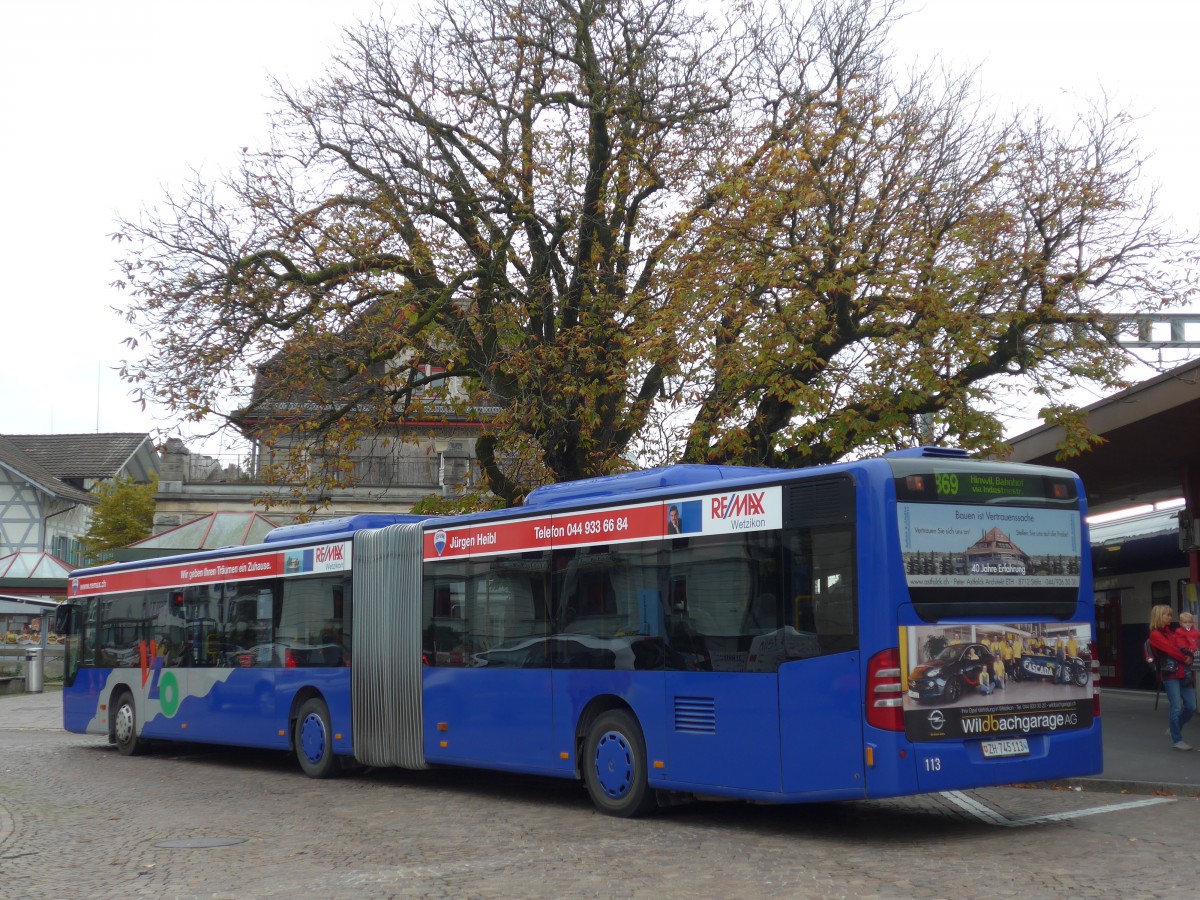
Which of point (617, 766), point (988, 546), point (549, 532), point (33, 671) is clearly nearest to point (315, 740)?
point (549, 532)

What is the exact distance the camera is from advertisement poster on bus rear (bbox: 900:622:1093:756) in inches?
404

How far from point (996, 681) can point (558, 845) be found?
12.0 feet

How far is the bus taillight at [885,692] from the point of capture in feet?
33.1

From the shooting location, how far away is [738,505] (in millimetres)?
11508

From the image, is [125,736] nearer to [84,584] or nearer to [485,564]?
[84,584]

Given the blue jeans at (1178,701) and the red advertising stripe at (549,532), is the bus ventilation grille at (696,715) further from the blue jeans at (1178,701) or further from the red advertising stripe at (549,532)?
the blue jeans at (1178,701)

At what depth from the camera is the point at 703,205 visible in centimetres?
2123

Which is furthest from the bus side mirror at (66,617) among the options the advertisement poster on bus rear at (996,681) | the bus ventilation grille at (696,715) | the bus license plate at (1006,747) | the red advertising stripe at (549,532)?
the bus license plate at (1006,747)

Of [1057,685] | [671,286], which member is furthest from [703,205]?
[1057,685]

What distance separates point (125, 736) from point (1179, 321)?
17.8 meters

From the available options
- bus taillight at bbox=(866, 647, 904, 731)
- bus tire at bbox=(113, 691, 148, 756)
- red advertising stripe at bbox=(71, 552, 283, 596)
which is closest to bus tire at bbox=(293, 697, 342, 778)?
red advertising stripe at bbox=(71, 552, 283, 596)

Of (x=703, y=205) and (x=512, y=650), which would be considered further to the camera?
(x=703, y=205)

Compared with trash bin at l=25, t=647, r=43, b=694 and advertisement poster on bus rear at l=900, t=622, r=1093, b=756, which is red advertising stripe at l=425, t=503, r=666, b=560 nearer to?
advertisement poster on bus rear at l=900, t=622, r=1093, b=756

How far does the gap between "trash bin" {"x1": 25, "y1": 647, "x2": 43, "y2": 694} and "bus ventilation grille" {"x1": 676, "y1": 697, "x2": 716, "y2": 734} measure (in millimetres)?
34460
